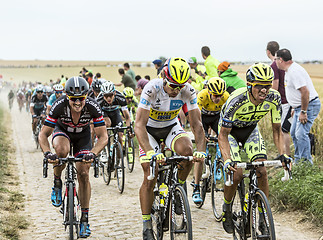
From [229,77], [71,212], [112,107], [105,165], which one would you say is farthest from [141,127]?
[229,77]

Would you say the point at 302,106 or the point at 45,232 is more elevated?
the point at 302,106

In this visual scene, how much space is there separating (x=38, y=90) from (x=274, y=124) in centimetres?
1227

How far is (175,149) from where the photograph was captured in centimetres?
582

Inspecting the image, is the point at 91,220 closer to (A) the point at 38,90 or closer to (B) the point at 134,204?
(B) the point at 134,204

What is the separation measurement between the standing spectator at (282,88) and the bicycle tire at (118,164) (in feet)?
11.4

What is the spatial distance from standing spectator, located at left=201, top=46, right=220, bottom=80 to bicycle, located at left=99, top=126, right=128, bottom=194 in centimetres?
352

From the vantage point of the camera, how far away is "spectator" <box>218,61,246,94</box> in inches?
404

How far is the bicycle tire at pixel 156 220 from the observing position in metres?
5.50

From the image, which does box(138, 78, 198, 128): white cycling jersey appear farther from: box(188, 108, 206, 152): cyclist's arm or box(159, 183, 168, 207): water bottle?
box(159, 183, 168, 207): water bottle

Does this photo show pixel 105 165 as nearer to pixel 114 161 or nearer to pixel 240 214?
pixel 114 161

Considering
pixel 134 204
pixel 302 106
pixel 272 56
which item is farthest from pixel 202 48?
pixel 134 204

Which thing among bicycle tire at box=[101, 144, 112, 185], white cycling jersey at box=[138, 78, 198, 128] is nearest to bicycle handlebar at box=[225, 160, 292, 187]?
white cycling jersey at box=[138, 78, 198, 128]

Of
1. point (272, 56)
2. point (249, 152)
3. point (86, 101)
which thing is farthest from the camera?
point (272, 56)

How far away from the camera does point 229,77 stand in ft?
34.2
